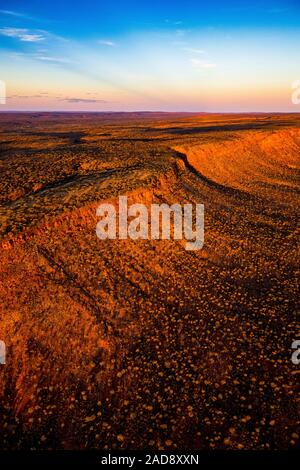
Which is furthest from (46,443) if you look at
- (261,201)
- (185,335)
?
(261,201)

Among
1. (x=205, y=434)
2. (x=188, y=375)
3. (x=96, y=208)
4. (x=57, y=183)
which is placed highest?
(x=57, y=183)

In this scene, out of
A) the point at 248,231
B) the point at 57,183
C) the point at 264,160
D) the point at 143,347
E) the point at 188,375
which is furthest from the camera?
the point at 264,160

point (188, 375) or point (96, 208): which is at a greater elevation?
point (96, 208)

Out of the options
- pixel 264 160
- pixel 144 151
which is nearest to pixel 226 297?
pixel 144 151

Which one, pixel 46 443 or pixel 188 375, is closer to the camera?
pixel 46 443

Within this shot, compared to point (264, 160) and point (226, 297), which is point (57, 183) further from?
point (264, 160)

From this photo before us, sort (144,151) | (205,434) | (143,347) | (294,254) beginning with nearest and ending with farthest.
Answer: (205,434) → (143,347) → (294,254) → (144,151)

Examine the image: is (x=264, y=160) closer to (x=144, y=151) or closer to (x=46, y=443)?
(x=144, y=151)
